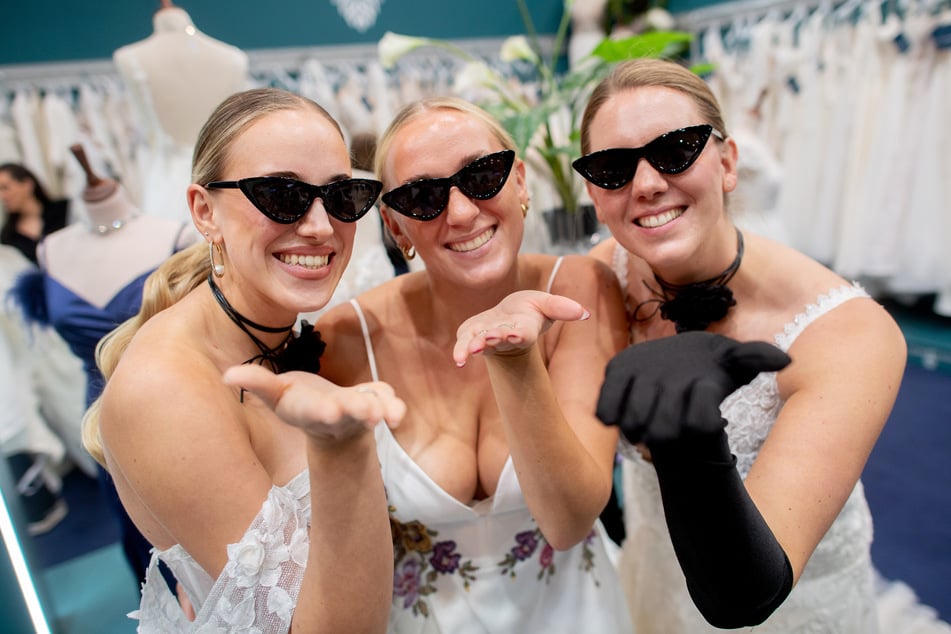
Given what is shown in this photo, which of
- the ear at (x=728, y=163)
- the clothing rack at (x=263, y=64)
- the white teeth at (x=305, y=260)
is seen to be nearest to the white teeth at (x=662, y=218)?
the ear at (x=728, y=163)

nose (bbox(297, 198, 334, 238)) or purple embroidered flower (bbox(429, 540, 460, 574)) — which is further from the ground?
nose (bbox(297, 198, 334, 238))

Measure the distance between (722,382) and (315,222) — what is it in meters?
0.67

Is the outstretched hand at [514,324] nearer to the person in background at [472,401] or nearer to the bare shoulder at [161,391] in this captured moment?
the person in background at [472,401]

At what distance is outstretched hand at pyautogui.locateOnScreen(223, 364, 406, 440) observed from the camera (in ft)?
2.23

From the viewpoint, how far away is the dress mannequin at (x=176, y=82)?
2.14m

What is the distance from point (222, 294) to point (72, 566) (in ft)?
7.45

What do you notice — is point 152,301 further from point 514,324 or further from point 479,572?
point 479,572

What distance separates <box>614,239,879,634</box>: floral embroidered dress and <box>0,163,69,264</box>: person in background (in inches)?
91.3

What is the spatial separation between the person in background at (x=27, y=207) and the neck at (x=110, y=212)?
804 millimetres

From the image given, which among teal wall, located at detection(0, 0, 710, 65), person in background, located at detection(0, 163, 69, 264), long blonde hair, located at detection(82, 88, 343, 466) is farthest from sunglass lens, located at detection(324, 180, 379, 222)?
teal wall, located at detection(0, 0, 710, 65)

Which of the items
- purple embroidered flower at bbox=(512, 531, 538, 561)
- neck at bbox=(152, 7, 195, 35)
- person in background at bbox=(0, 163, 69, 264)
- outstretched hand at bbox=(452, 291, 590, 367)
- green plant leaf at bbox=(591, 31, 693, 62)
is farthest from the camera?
person in background at bbox=(0, 163, 69, 264)

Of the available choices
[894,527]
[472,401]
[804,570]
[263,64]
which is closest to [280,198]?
[472,401]

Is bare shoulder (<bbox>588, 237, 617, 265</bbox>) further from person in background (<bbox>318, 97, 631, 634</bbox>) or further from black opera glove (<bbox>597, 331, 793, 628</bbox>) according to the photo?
black opera glove (<bbox>597, 331, 793, 628</bbox>)

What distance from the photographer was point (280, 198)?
963mm
